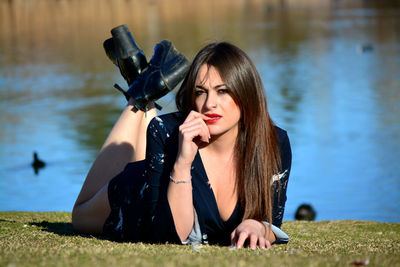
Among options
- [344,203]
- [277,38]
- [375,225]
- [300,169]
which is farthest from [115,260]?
[277,38]

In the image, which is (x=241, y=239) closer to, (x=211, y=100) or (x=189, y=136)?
(x=189, y=136)

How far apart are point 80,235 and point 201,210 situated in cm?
134

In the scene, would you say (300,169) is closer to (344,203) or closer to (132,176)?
(344,203)

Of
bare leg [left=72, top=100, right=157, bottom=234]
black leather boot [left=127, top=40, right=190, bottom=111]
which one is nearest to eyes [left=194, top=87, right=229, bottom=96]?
black leather boot [left=127, top=40, right=190, bottom=111]

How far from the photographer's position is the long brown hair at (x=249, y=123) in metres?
4.10

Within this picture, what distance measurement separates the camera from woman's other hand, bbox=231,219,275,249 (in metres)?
3.89

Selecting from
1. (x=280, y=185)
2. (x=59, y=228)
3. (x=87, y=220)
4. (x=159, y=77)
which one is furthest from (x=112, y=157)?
(x=280, y=185)

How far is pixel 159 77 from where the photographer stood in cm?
539

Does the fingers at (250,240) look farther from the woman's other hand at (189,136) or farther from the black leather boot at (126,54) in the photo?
the black leather boot at (126,54)

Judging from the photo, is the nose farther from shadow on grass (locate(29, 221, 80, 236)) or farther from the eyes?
shadow on grass (locate(29, 221, 80, 236))

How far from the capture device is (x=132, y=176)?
4.62 meters

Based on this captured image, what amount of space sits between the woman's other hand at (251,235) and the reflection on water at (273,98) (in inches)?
73.4

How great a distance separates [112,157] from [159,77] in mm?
820

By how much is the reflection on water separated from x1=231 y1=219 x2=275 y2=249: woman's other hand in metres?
1.87
